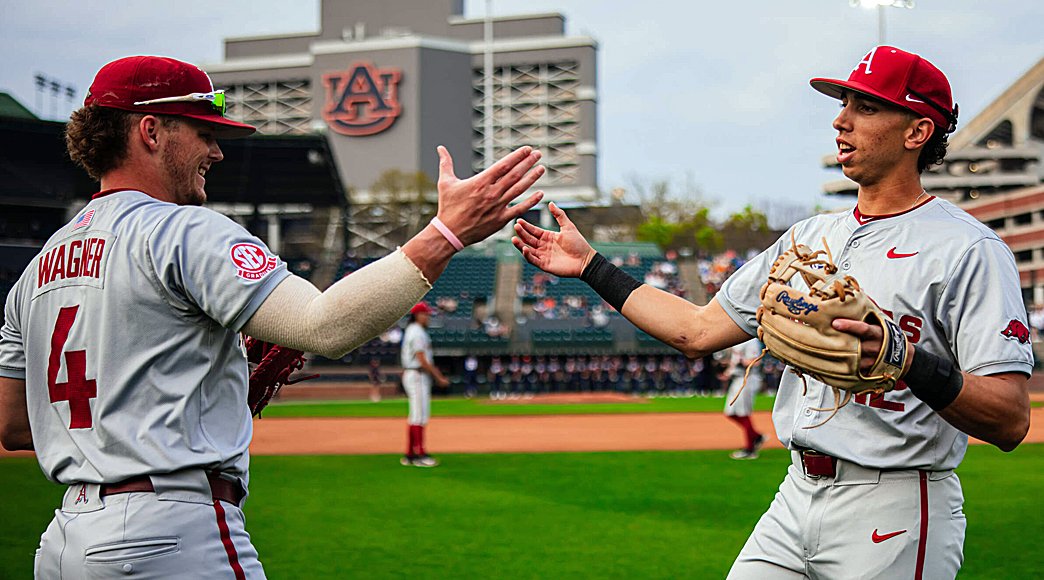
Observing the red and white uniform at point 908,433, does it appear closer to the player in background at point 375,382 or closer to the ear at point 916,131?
the ear at point 916,131

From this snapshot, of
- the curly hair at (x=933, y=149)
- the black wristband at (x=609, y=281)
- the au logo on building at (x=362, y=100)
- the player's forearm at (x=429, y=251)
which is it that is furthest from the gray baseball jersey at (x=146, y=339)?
the au logo on building at (x=362, y=100)

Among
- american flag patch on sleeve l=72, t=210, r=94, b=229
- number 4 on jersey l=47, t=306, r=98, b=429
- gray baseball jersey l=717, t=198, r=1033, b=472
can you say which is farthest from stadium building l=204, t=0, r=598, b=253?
number 4 on jersey l=47, t=306, r=98, b=429

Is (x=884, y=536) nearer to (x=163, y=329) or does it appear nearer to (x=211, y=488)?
(x=211, y=488)

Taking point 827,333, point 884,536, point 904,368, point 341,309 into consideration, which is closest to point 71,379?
point 341,309

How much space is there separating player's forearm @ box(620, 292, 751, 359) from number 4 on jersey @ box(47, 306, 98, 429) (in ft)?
5.77

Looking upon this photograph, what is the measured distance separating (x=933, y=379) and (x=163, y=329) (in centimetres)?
199

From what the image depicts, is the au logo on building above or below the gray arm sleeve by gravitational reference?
above

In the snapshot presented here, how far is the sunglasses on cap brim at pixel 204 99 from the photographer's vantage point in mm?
2607

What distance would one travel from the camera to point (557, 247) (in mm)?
3658

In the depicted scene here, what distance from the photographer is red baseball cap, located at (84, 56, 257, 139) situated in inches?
102

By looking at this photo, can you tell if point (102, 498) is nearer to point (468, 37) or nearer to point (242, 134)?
point (242, 134)

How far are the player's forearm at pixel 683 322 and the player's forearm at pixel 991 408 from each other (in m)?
0.85

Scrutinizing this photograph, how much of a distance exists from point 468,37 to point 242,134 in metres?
88.1

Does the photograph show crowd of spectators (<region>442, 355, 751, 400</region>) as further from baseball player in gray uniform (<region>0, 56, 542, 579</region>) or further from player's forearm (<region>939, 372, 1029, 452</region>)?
baseball player in gray uniform (<region>0, 56, 542, 579</region>)
